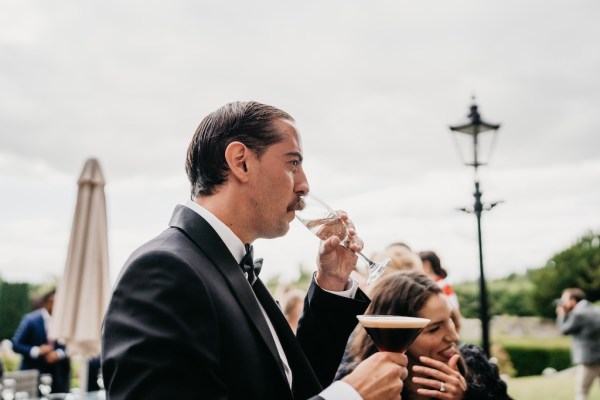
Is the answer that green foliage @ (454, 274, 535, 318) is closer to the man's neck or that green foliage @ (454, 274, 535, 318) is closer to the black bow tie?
the black bow tie

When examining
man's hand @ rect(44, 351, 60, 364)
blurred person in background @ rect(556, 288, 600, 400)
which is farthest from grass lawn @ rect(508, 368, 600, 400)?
man's hand @ rect(44, 351, 60, 364)

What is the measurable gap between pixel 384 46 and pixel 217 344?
1126 cm

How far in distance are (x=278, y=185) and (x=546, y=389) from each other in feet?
48.3

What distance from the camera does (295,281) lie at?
1137 inches

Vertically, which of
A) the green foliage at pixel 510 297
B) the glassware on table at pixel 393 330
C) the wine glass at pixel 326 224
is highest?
the wine glass at pixel 326 224

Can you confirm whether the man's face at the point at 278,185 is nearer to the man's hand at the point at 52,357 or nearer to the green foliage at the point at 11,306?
the man's hand at the point at 52,357

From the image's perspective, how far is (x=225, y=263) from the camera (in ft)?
5.98

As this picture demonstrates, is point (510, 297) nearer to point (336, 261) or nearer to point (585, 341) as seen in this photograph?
point (585, 341)

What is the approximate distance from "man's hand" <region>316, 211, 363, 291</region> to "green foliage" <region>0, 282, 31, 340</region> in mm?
23523

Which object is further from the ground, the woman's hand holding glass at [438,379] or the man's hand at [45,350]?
the woman's hand holding glass at [438,379]

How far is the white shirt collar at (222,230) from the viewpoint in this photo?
1.94 meters

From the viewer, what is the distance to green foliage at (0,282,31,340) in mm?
22297

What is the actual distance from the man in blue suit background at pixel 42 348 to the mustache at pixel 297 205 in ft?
24.9

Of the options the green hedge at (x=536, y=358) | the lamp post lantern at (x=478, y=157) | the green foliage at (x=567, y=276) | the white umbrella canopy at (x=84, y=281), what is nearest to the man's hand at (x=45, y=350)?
the white umbrella canopy at (x=84, y=281)
